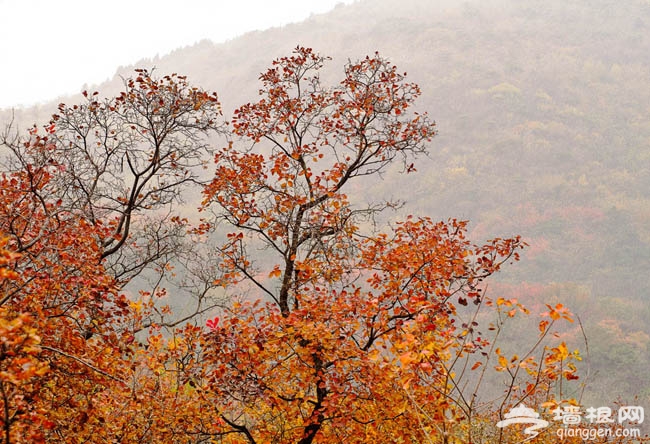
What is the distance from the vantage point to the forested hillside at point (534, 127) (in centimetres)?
5359

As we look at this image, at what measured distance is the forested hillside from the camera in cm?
5359

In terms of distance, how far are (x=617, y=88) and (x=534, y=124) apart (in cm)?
2314

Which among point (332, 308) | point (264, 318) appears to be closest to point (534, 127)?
point (332, 308)

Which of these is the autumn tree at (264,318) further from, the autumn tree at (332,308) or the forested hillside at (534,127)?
the forested hillside at (534,127)

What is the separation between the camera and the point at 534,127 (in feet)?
296

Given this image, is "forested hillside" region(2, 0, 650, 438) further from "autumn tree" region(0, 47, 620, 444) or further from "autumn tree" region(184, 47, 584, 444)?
"autumn tree" region(0, 47, 620, 444)

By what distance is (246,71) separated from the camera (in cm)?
11081

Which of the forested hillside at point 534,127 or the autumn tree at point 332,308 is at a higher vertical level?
the forested hillside at point 534,127

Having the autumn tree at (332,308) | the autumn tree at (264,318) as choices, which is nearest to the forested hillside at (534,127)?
the autumn tree at (332,308)

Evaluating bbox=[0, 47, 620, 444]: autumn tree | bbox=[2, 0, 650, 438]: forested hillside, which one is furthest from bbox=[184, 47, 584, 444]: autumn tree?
bbox=[2, 0, 650, 438]: forested hillside

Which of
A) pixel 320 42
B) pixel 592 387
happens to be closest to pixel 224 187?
pixel 592 387

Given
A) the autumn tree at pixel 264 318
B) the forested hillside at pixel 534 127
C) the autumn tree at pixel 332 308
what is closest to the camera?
the autumn tree at pixel 264 318

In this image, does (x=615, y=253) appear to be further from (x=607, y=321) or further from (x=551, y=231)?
(x=607, y=321)

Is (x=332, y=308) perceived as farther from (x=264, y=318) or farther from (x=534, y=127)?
(x=534, y=127)
